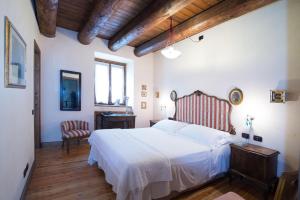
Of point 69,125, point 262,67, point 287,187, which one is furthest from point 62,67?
point 287,187

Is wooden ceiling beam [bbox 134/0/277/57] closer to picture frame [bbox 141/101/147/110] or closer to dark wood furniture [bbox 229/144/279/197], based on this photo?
picture frame [bbox 141/101/147/110]

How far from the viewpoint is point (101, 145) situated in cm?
263

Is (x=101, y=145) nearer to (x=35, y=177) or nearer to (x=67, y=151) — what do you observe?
(x=35, y=177)

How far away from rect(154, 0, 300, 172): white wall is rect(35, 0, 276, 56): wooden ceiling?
310 mm

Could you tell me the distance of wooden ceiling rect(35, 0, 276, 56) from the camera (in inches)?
96.7

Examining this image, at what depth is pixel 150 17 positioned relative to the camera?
2.81 metres

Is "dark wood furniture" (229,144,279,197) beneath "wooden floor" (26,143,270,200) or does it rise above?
above

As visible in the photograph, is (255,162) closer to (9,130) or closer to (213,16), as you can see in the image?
(213,16)

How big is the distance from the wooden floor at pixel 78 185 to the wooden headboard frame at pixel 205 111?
972 millimetres

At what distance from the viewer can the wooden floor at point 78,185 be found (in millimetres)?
2133

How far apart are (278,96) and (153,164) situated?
6.53 ft

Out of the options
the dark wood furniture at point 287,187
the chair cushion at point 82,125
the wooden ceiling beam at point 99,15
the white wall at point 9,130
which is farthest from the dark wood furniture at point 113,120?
the dark wood furniture at point 287,187

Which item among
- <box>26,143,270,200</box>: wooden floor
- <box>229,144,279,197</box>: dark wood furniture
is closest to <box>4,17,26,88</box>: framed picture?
<box>26,143,270,200</box>: wooden floor

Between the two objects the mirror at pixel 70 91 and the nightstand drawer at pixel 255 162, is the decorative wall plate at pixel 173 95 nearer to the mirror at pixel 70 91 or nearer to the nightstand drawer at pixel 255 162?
the nightstand drawer at pixel 255 162
